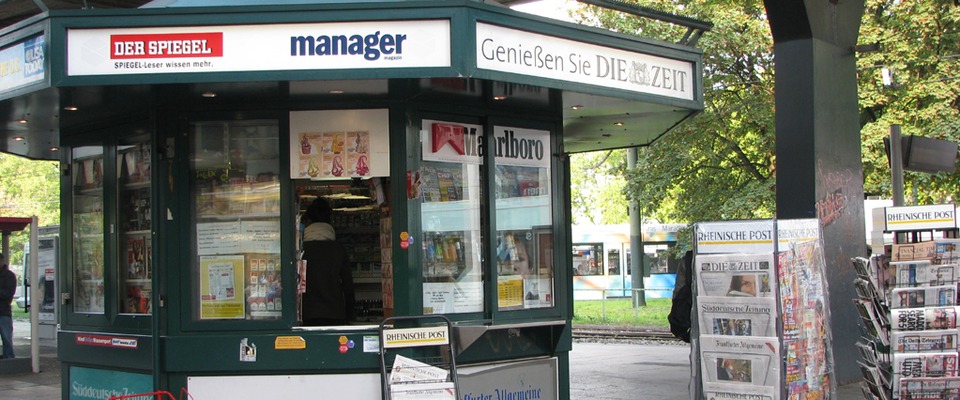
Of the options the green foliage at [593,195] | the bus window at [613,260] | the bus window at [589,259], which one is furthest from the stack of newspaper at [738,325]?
the green foliage at [593,195]

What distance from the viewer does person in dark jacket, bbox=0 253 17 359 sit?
15.3 meters

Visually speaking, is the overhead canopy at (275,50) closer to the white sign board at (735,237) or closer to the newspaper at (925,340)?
the white sign board at (735,237)

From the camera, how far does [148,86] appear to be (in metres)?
7.05

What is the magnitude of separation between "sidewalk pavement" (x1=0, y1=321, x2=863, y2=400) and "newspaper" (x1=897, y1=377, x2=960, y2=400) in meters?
1.95

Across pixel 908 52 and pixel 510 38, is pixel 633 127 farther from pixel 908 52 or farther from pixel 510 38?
pixel 908 52

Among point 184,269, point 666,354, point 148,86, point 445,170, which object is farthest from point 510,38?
point 666,354

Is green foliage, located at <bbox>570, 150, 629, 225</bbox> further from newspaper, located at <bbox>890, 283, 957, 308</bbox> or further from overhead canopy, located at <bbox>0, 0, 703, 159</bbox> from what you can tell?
overhead canopy, located at <bbox>0, 0, 703, 159</bbox>

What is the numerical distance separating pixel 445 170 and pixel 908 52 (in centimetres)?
1355

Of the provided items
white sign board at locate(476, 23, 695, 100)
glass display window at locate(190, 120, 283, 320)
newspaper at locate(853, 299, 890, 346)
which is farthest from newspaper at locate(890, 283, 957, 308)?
glass display window at locate(190, 120, 283, 320)

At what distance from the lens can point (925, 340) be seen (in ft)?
27.6

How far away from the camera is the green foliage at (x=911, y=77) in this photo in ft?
59.0

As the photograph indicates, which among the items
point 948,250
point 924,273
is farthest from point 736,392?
point 948,250

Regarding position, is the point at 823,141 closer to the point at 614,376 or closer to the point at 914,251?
the point at 914,251

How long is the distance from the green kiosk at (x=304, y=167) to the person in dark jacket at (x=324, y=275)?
43cm
